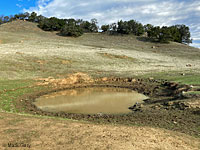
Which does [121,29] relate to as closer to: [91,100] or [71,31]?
[71,31]

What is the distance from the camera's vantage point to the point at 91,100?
2161cm

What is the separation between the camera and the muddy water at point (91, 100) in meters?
18.1

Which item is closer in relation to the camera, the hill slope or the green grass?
the hill slope

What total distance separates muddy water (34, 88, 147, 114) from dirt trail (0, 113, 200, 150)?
Answer: 266 inches

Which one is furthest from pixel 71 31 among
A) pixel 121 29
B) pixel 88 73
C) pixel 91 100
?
pixel 91 100

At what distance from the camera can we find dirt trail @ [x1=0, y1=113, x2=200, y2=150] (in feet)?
27.1

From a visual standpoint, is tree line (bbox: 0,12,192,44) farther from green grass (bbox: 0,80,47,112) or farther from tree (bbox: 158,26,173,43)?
green grass (bbox: 0,80,47,112)

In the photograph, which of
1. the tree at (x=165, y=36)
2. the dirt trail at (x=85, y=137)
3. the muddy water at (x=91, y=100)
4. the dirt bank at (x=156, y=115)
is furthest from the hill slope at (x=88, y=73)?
the muddy water at (x=91, y=100)

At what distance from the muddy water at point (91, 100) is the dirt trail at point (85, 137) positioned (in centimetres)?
677

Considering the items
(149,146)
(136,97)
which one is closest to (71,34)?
(136,97)

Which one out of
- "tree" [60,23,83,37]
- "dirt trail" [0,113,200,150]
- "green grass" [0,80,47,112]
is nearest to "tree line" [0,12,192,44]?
"tree" [60,23,83,37]

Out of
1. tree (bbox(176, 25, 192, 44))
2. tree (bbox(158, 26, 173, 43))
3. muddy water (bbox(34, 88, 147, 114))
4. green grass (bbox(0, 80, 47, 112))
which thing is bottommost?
Result: muddy water (bbox(34, 88, 147, 114))

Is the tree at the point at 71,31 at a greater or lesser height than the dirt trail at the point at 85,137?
greater

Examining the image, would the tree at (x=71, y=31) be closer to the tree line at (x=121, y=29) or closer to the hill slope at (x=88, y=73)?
the tree line at (x=121, y=29)
